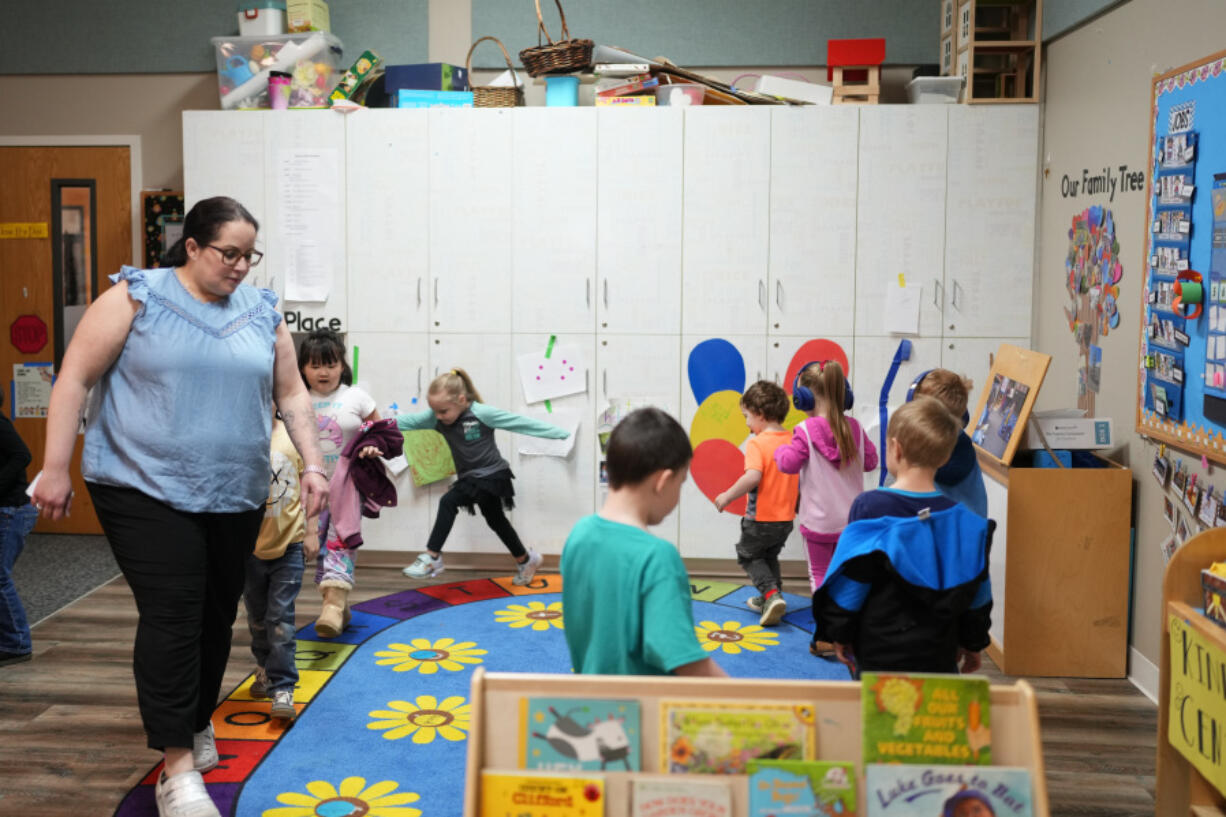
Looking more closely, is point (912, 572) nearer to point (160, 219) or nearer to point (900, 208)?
point (900, 208)

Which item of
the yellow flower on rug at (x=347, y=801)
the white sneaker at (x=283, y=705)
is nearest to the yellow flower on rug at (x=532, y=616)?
the white sneaker at (x=283, y=705)

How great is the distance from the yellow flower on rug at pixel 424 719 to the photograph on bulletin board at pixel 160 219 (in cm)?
313

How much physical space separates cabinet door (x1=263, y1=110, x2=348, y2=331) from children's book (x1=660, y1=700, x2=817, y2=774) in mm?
3876

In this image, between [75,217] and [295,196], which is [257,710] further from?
[75,217]

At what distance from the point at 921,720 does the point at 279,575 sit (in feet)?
7.18

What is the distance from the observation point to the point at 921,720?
159 cm

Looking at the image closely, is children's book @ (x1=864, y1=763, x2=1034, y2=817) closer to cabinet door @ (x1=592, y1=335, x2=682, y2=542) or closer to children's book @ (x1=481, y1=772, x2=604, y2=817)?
children's book @ (x1=481, y1=772, x2=604, y2=817)

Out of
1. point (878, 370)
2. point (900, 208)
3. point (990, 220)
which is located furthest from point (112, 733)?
point (990, 220)

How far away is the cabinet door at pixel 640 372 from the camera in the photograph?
5047 millimetres

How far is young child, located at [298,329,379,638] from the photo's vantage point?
400 cm

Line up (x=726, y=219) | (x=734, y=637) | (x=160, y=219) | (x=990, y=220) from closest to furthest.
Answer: (x=734, y=637), (x=990, y=220), (x=726, y=219), (x=160, y=219)

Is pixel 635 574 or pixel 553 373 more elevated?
pixel 553 373

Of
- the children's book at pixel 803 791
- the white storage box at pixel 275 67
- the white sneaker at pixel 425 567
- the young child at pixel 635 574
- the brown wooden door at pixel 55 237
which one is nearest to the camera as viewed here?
the children's book at pixel 803 791

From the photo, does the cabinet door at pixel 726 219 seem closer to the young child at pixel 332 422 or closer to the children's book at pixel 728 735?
the young child at pixel 332 422
